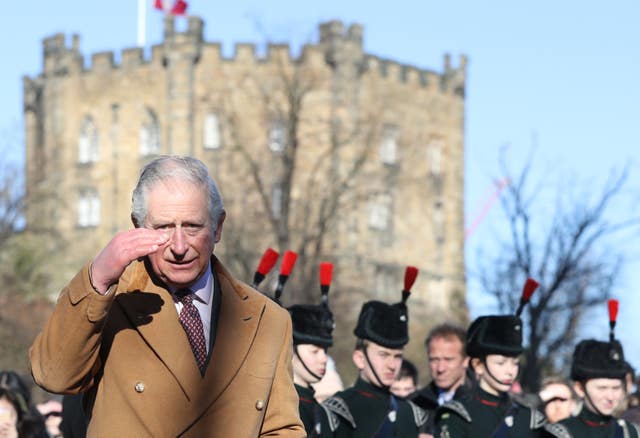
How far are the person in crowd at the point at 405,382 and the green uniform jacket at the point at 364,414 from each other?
2.85 meters

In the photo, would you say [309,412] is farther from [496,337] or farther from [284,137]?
[284,137]

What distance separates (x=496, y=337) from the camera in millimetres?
11883

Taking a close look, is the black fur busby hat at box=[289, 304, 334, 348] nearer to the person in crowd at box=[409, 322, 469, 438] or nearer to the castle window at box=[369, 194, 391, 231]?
the person in crowd at box=[409, 322, 469, 438]

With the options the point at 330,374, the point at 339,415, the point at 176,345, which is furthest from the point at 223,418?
the point at 330,374

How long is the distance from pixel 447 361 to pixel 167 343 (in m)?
7.68

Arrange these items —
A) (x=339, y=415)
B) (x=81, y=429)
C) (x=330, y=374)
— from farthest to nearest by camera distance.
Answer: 1. (x=330, y=374)
2. (x=339, y=415)
3. (x=81, y=429)

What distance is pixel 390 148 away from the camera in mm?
79062

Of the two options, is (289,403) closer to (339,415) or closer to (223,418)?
(223,418)

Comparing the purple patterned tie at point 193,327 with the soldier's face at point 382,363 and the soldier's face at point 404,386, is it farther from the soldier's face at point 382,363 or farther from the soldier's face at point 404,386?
the soldier's face at point 404,386

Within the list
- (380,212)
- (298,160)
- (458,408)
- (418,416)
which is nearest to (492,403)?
(458,408)

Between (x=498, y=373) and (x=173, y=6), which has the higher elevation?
(x=173, y=6)

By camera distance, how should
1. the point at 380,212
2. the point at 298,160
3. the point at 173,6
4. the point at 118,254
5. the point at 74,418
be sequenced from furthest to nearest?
the point at 380,212
the point at 298,160
the point at 173,6
the point at 74,418
the point at 118,254

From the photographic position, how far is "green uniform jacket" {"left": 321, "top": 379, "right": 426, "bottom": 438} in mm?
11380

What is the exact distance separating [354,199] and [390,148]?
52.7 feet
